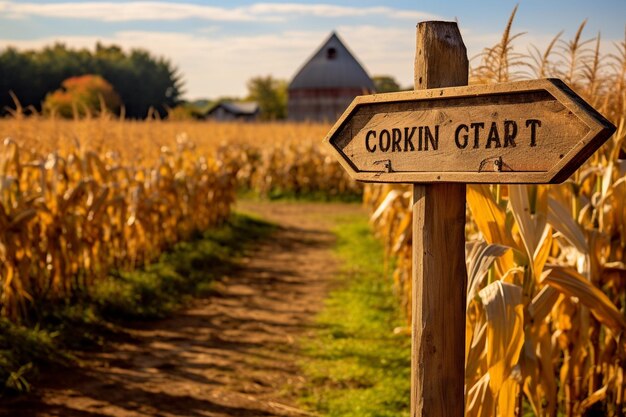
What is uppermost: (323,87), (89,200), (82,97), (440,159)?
(323,87)

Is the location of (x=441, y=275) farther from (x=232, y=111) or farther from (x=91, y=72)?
(x=232, y=111)

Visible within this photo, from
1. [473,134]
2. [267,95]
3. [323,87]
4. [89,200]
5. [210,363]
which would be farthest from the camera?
[267,95]

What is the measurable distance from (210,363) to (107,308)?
66.5 inches

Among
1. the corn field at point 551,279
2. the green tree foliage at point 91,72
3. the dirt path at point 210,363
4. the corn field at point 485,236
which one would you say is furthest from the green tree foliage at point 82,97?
the corn field at point 551,279

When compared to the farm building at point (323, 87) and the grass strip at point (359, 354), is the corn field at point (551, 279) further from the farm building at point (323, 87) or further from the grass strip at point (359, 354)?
the farm building at point (323, 87)

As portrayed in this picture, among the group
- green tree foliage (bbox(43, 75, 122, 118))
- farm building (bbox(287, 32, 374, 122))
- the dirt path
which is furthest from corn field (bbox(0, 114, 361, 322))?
farm building (bbox(287, 32, 374, 122))

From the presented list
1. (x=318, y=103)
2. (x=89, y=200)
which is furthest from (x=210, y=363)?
(x=318, y=103)

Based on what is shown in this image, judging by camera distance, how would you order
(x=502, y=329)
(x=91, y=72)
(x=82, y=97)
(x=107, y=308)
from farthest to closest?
(x=91, y=72) → (x=82, y=97) → (x=107, y=308) → (x=502, y=329)

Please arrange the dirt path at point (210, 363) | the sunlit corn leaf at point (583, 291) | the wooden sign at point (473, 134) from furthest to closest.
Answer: the dirt path at point (210, 363)
the sunlit corn leaf at point (583, 291)
the wooden sign at point (473, 134)

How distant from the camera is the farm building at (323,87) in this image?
44000 mm

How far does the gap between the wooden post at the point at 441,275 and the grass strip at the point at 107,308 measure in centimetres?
355

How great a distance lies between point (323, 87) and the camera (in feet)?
145

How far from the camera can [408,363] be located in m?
5.95

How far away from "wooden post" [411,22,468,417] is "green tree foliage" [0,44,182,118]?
40115mm
